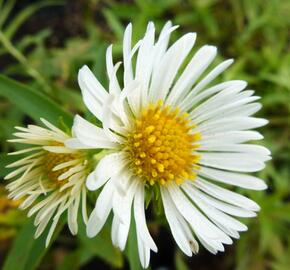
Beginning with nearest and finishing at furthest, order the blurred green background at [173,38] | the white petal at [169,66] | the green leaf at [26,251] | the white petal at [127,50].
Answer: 1. the white petal at [127,50]
2. the white petal at [169,66]
3. the green leaf at [26,251]
4. the blurred green background at [173,38]

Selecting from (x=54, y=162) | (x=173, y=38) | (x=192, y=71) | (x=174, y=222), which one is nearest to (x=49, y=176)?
(x=54, y=162)

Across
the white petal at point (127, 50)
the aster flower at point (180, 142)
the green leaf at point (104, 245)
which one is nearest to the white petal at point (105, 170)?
the aster flower at point (180, 142)

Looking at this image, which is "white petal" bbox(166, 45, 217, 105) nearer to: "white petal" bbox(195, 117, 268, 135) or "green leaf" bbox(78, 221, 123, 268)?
"white petal" bbox(195, 117, 268, 135)

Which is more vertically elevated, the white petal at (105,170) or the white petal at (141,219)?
the white petal at (105,170)

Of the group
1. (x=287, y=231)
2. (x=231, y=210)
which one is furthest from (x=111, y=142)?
(x=287, y=231)

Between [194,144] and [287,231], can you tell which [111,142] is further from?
[287,231]

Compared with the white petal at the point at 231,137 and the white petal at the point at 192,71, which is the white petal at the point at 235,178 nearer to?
the white petal at the point at 231,137

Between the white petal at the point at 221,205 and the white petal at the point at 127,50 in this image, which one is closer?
the white petal at the point at 127,50

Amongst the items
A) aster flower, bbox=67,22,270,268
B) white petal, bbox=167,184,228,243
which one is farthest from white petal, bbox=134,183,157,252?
white petal, bbox=167,184,228,243
